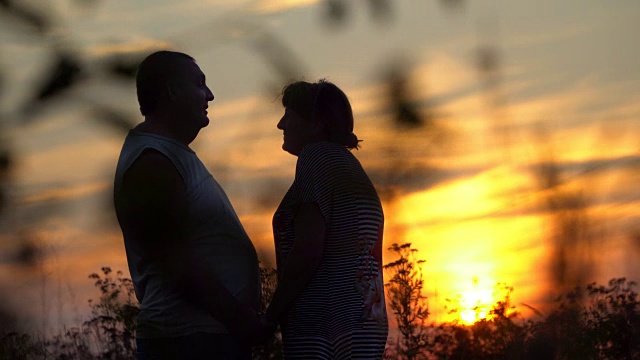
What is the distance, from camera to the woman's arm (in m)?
2.91

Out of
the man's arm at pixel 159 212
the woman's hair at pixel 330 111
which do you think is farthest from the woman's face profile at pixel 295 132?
the man's arm at pixel 159 212

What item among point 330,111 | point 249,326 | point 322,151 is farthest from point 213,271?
point 330,111

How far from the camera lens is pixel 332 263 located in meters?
2.99

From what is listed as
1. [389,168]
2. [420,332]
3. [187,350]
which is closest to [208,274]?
[187,350]

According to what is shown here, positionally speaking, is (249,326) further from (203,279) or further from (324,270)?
(203,279)

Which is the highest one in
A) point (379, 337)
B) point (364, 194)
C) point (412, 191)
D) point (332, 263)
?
point (332, 263)

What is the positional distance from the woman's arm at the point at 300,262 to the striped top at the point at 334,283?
3 centimetres

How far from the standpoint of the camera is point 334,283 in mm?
2967

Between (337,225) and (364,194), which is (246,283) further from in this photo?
(364,194)

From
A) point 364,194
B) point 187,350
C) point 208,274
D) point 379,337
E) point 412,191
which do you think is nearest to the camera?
point 412,191

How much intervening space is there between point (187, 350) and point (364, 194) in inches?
57.5

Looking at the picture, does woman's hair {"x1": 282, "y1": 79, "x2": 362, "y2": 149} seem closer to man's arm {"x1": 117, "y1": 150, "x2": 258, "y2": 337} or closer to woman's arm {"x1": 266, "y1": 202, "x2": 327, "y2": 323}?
woman's arm {"x1": 266, "y1": 202, "x2": 327, "y2": 323}

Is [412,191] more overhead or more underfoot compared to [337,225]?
more underfoot

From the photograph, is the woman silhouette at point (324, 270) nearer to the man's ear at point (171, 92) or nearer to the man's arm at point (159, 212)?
the man's ear at point (171, 92)
